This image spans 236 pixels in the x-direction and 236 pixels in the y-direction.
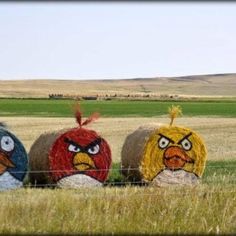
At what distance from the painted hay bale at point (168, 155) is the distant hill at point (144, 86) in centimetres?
9764

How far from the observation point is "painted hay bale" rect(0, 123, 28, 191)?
11203mm

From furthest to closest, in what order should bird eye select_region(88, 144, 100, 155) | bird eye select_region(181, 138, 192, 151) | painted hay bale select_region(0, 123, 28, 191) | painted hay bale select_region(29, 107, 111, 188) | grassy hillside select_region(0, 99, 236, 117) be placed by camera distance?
grassy hillside select_region(0, 99, 236, 117), bird eye select_region(181, 138, 192, 151), bird eye select_region(88, 144, 100, 155), painted hay bale select_region(29, 107, 111, 188), painted hay bale select_region(0, 123, 28, 191)

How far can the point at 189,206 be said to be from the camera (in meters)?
7.03

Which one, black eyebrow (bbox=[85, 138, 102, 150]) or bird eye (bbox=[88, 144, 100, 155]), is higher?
black eyebrow (bbox=[85, 138, 102, 150])

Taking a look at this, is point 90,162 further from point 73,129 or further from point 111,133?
point 111,133

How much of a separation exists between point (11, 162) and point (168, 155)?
312 centimetres

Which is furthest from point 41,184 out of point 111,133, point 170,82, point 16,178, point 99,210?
point 170,82

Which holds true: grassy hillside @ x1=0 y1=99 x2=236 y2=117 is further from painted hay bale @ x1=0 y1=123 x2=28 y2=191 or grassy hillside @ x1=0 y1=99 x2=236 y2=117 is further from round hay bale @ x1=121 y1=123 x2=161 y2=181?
painted hay bale @ x1=0 y1=123 x2=28 y2=191

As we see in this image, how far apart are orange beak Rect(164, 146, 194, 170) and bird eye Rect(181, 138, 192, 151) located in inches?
3.8

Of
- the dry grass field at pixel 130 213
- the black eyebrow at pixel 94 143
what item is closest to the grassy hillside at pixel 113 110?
the black eyebrow at pixel 94 143

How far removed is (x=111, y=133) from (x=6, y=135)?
57.1ft

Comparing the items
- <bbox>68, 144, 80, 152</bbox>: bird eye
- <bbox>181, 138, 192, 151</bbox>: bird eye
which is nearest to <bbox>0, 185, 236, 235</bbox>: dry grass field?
<bbox>68, 144, 80, 152</bbox>: bird eye

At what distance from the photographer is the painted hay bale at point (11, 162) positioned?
1120 cm

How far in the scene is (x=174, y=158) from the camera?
12.5m
